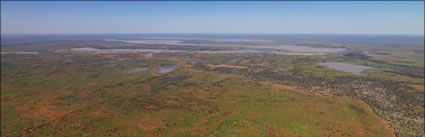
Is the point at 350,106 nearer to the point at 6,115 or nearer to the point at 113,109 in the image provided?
the point at 113,109

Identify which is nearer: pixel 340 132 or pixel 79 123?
pixel 340 132

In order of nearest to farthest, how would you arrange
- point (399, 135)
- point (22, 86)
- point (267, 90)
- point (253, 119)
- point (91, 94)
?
point (399, 135) < point (253, 119) < point (91, 94) < point (267, 90) < point (22, 86)

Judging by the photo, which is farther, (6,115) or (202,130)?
(6,115)

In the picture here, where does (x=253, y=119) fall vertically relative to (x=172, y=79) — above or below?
below

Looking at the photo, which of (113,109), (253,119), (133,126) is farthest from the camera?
(113,109)

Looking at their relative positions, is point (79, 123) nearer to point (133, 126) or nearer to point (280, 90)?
point (133, 126)

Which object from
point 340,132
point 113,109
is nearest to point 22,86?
point 113,109

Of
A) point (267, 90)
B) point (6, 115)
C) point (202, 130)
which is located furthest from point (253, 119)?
point (6, 115)

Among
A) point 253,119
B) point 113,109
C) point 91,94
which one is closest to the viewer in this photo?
point 253,119

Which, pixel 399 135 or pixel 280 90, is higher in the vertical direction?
pixel 280 90
